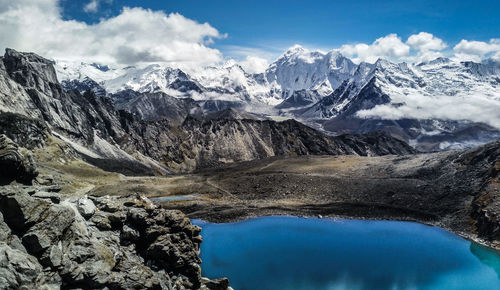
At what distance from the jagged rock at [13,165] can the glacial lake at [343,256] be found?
30878 millimetres

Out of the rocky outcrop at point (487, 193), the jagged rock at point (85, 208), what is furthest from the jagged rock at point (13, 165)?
the rocky outcrop at point (487, 193)

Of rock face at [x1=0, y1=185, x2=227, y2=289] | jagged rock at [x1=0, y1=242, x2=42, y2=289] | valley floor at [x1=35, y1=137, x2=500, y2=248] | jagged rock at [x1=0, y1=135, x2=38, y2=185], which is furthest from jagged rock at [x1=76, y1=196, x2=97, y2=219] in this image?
valley floor at [x1=35, y1=137, x2=500, y2=248]

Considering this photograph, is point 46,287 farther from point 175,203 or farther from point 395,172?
point 395,172

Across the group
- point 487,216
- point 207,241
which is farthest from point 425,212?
point 207,241

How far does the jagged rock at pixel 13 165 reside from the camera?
34.0 m

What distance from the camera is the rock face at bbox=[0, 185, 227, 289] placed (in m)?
27.2

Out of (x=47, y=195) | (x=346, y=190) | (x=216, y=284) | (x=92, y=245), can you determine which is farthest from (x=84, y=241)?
(x=346, y=190)

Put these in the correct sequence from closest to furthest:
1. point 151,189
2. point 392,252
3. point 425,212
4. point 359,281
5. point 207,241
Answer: point 359,281, point 392,252, point 207,241, point 425,212, point 151,189

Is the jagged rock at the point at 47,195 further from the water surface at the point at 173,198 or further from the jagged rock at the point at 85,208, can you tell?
the water surface at the point at 173,198

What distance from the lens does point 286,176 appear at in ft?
422

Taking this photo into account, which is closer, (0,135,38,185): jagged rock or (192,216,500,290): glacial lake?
(0,135,38,185): jagged rock

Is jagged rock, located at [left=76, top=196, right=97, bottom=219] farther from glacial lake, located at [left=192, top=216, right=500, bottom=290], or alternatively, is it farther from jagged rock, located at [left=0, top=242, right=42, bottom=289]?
glacial lake, located at [left=192, top=216, right=500, bottom=290]

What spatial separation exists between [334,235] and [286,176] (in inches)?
1910

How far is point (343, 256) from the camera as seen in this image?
67500mm
